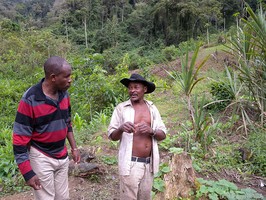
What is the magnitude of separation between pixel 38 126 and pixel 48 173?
1.25ft

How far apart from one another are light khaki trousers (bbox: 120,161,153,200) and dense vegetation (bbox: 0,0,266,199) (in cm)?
55

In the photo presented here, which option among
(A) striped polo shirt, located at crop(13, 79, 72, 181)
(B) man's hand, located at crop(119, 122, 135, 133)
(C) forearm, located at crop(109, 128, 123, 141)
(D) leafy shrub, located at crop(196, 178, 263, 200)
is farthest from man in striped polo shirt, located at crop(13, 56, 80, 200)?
(D) leafy shrub, located at crop(196, 178, 263, 200)

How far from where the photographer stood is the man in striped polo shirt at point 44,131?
1.97 m

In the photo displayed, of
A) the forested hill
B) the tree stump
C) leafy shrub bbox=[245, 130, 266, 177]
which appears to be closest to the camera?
the tree stump

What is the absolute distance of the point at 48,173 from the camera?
83.9 inches

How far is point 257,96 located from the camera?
3662 millimetres

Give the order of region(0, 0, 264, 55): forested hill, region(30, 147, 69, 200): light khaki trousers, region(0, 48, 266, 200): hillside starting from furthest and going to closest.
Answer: region(0, 0, 264, 55): forested hill
region(0, 48, 266, 200): hillside
region(30, 147, 69, 200): light khaki trousers

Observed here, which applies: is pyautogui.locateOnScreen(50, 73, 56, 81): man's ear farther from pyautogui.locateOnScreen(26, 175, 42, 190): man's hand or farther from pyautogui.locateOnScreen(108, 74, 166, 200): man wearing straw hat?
pyautogui.locateOnScreen(26, 175, 42, 190): man's hand

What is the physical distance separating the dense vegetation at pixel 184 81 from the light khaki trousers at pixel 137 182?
554 millimetres

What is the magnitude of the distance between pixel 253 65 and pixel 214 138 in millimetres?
1413

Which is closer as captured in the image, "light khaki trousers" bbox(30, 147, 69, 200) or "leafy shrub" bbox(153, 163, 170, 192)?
"light khaki trousers" bbox(30, 147, 69, 200)

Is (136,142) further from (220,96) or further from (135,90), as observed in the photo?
(220,96)

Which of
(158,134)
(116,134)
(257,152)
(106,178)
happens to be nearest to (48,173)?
(116,134)

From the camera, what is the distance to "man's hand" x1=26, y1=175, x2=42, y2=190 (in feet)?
6.45
